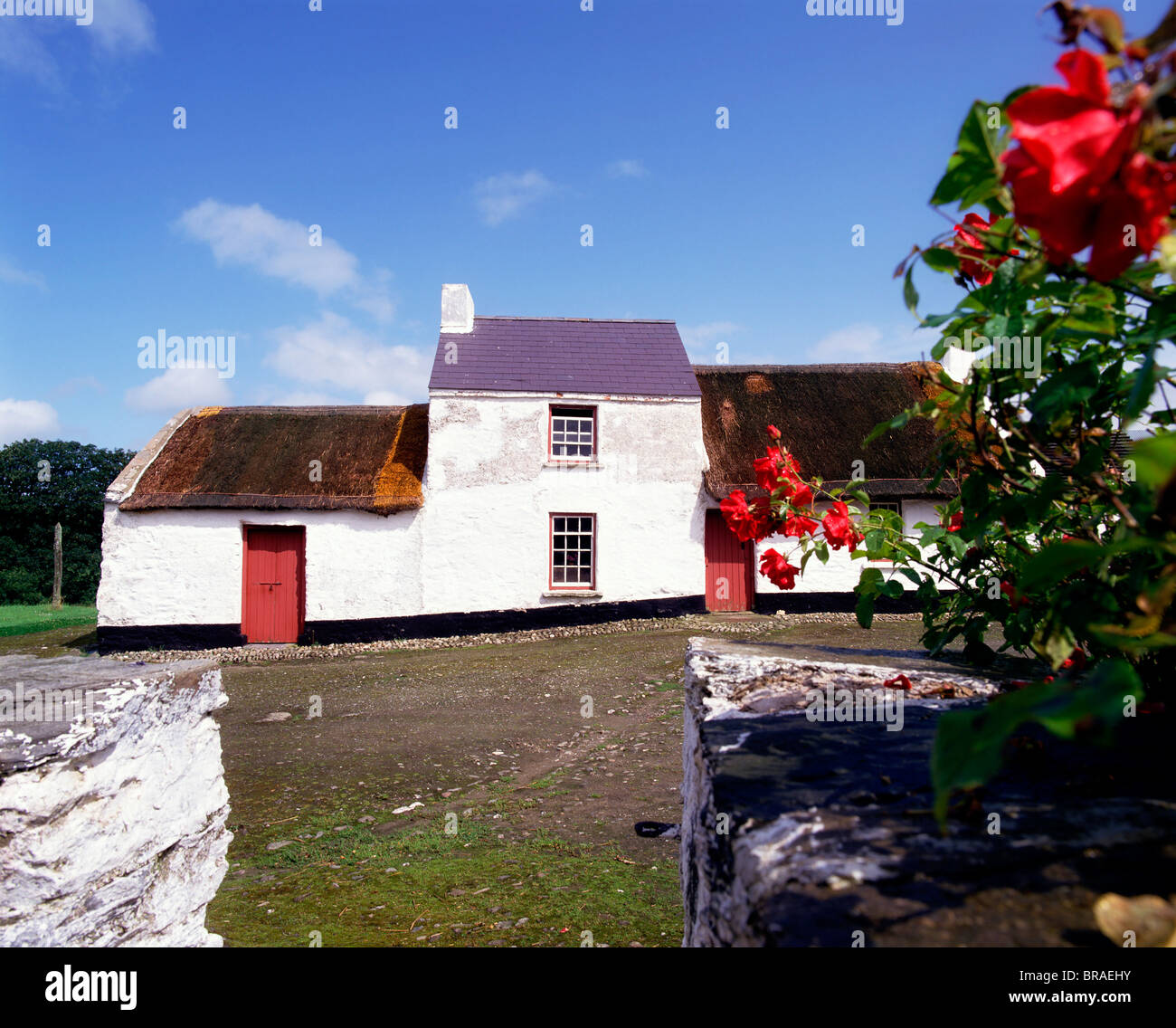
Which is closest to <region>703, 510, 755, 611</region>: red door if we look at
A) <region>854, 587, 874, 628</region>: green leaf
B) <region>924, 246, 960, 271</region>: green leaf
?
<region>854, 587, 874, 628</region>: green leaf

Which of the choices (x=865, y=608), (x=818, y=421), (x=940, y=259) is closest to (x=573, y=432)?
(x=818, y=421)

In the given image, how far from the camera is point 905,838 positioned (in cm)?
107

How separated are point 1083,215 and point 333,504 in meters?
14.9

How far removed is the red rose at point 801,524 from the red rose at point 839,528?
65 millimetres

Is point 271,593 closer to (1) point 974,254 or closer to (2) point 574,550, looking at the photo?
(2) point 574,550

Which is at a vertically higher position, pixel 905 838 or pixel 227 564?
pixel 227 564

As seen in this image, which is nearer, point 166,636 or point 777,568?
point 777,568

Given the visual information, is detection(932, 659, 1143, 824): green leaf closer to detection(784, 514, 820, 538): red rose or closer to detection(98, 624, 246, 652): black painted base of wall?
detection(784, 514, 820, 538): red rose

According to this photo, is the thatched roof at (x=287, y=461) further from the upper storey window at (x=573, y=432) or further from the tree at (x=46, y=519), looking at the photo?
the tree at (x=46, y=519)

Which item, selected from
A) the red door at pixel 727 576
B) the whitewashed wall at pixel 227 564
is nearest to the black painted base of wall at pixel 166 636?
the whitewashed wall at pixel 227 564

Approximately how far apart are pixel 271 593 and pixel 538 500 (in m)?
5.78

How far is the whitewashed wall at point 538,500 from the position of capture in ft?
49.0

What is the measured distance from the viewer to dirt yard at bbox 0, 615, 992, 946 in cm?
372
